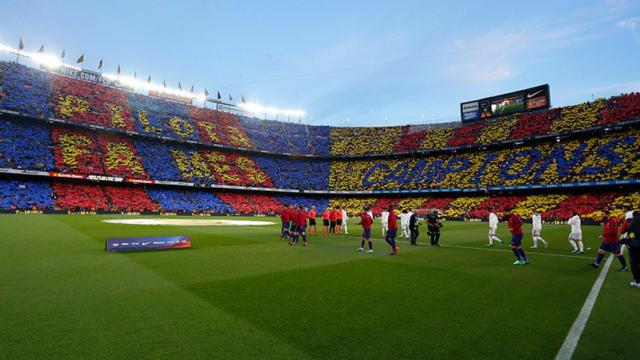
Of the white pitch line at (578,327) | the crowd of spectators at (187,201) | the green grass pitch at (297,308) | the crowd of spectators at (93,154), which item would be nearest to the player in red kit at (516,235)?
the green grass pitch at (297,308)

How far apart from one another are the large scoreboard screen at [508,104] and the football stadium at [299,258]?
0.98 meters

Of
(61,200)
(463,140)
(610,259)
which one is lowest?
(610,259)

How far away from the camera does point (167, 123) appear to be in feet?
206

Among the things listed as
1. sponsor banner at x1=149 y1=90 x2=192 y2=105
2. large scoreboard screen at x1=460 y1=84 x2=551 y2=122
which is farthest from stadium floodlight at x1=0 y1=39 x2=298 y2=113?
large scoreboard screen at x1=460 y1=84 x2=551 y2=122

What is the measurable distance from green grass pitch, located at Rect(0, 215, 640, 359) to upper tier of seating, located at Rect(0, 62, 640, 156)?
51334 millimetres

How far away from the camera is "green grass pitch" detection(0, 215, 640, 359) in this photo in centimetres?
469

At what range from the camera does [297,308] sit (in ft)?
21.6

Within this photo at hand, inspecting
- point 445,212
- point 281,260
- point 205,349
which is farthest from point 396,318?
point 445,212

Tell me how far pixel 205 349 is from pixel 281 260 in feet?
25.7

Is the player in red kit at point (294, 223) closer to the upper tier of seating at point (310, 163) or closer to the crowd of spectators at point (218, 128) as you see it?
the upper tier of seating at point (310, 163)

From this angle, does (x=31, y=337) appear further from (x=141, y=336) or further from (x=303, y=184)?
(x=303, y=184)

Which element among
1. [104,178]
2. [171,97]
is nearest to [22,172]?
[104,178]

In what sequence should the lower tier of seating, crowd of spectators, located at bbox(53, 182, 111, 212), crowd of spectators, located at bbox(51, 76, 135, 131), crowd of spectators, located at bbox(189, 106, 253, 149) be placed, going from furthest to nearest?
crowd of spectators, located at bbox(189, 106, 253, 149), crowd of spectators, located at bbox(51, 76, 135, 131), crowd of spectators, located at bbox(53, 182, 111, 212), the lower tier of seating

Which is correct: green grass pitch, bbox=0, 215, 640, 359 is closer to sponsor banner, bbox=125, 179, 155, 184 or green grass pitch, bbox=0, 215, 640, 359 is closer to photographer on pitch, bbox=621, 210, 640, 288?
photographer on pitch, bbox=621, 210, 640, 288
